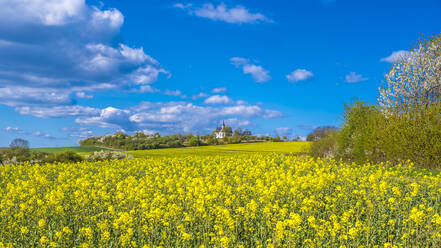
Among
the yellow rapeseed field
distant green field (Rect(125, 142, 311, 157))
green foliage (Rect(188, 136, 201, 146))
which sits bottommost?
the yellow rapeseed field

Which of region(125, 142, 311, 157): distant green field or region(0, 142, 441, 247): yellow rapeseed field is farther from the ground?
region(125, 142, 311, 157): distant green field

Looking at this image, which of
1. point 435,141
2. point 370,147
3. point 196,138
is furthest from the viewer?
point 196,138

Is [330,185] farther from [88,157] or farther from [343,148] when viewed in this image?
→ [88,157]

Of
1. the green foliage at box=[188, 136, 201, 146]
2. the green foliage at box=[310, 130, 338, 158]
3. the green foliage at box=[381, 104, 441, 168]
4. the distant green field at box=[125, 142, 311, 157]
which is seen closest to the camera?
the green foliage at box=[381, 104, 441, 168]

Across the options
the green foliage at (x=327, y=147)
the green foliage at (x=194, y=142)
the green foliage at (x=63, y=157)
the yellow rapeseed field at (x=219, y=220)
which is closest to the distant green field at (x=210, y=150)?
the green foliage at (x=327, y=147)

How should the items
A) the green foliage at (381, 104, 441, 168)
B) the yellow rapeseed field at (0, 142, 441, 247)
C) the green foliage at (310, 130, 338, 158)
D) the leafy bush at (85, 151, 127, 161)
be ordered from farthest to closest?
the green foliage at (310, 130, 338, 158)
the leafy bush at (85, 151, 127, 161)
the green foliage at (381, 104, 441, 168)
the yellow rapeseed field at (0, 142, 441, 247)

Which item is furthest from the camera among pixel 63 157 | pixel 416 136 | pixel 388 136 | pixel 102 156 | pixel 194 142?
pixel 194 142

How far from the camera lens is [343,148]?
29.1 m

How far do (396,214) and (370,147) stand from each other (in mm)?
17756

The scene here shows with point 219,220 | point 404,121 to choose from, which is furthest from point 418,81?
point 219,220

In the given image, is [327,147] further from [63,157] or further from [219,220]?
[219,220]

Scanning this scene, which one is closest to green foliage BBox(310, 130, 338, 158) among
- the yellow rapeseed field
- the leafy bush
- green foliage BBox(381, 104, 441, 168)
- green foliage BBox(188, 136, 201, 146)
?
green foliage BBox(381, 104, 441, 168)

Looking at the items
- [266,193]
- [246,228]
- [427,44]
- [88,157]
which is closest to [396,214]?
[266,193]

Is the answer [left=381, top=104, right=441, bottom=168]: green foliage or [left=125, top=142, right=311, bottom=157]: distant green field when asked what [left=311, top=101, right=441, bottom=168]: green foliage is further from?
[left=125, top=142, right=311, bottom=157]: distant green field
